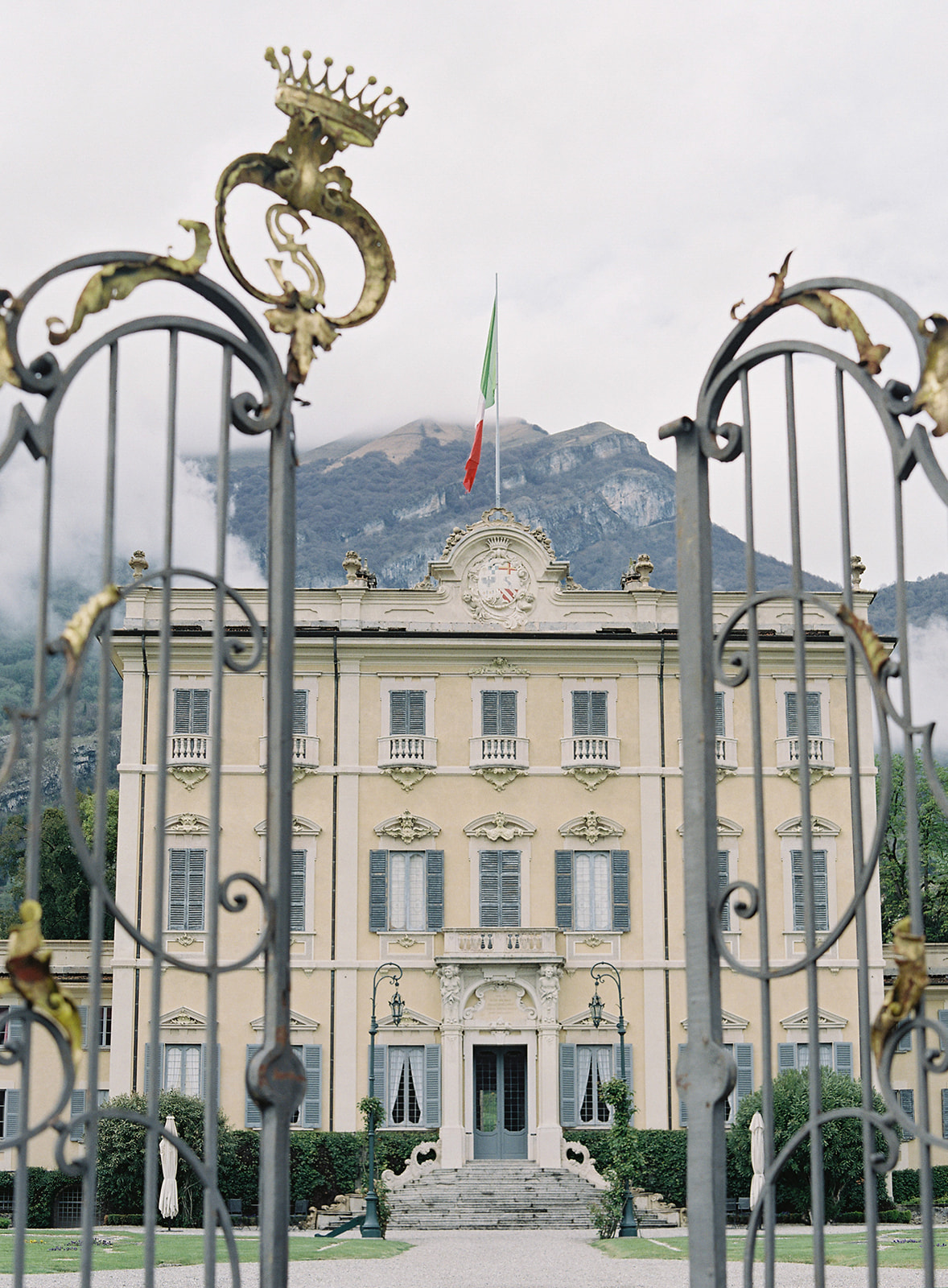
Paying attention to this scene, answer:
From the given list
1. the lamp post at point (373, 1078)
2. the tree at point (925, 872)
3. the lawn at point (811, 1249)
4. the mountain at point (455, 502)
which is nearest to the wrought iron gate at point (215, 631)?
the lawn at point (811, 1249)

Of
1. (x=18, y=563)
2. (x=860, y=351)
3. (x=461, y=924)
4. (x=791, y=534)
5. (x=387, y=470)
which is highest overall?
(x=387, y=470)

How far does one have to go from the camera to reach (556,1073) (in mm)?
29312

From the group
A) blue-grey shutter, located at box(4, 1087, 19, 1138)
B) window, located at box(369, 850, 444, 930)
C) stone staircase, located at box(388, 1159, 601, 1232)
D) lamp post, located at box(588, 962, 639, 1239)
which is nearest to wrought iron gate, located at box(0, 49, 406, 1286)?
stone staircase, located at box(388, 1159, 601, 1232)

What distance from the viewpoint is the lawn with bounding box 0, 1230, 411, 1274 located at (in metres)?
17.6

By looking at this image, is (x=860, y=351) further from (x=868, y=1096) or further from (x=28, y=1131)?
(x=28, y=1131)

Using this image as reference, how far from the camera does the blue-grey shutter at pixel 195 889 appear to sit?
2995cm

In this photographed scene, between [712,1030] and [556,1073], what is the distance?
26.0m

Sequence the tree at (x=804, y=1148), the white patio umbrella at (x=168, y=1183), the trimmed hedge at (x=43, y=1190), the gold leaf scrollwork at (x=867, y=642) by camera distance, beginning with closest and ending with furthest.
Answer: the gold leaf scrollwork at (x=867, y=642), the white patio umbrella at (x=168, y=1183), the tree at (x=804, y=1148), the trimmed hedge at (x=43, y=1190)

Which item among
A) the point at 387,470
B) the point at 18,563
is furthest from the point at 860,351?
the point at 387,470

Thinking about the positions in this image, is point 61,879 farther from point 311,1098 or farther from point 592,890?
point 592,890

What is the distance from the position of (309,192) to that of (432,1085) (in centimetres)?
2661

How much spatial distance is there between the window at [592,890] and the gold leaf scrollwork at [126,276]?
88.8 ft

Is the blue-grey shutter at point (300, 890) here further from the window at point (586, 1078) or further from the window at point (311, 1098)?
the window at point (586, 1078)

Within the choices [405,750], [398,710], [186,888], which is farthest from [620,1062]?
[186,888]
